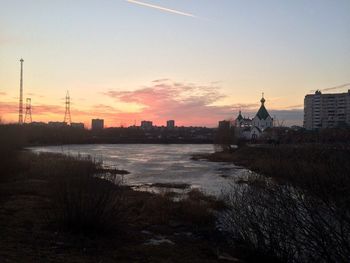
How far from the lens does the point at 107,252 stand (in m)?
11.7

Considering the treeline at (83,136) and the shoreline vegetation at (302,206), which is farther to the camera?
the treeline at (83,136)

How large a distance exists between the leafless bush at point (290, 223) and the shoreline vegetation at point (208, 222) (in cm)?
2

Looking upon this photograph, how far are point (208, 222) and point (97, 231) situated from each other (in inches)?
207

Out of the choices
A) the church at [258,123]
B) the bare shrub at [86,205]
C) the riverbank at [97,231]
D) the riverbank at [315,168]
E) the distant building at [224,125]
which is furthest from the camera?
the church at [258,123]

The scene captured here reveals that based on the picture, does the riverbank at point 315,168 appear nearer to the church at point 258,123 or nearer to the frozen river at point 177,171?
the frozen river at point 177,171

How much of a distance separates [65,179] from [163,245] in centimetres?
332

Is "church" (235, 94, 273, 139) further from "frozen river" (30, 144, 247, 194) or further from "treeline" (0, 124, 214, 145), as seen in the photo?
"frozen river" (30, 144, 247, 194)

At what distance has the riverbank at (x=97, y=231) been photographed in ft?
37.5

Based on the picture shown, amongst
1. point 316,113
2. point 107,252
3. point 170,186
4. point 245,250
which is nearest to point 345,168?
point 245,250

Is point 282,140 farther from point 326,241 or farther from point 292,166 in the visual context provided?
point 326,241

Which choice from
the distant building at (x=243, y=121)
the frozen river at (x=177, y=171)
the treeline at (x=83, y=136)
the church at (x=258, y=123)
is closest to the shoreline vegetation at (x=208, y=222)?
the frozen river at (x=177, y=171)

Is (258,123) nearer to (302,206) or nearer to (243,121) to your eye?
(243,121)

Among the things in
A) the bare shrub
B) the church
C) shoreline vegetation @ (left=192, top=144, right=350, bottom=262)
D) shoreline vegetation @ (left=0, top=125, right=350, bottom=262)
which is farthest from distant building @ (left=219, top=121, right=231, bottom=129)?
shoreline vegetation @ (left=192, top=144, right=350, bottom=262)

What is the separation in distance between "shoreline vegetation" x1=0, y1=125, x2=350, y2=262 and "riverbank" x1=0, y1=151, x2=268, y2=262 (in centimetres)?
3
